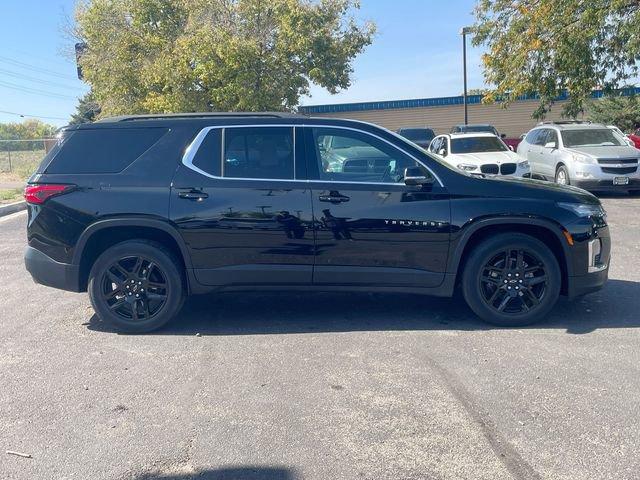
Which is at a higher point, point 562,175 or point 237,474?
point 562,175

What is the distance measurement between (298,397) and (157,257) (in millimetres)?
2097

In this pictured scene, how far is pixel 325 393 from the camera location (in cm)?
461

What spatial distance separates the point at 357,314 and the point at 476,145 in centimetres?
1174

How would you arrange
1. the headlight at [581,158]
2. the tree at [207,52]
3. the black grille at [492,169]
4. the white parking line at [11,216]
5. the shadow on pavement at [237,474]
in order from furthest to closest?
the tree at [207,52] → the headlight at [581,158] → the white parking line at [11,216] → the black grille at [492,169] → the shadow on pavement at [237,474]

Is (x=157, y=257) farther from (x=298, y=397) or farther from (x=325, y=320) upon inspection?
(x=298, y=397)

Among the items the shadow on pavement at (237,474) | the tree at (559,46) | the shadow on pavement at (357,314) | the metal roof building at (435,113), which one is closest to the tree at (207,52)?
the tree at (559,46)

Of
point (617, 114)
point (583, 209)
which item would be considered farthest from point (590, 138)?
point (617, 114)

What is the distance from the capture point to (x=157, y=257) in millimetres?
5945

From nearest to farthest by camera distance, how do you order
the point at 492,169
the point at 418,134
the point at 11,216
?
the point at 492,169 < the point at 11,216 < the point at 418,134

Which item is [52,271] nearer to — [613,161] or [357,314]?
[357,314]

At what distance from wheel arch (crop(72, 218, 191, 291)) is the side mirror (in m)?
2.00

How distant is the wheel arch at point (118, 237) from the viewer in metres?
5.86

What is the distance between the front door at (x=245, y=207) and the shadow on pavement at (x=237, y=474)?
2481 millimetres

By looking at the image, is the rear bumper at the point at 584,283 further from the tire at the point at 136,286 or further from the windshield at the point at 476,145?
the windshield at the point at 476,145
